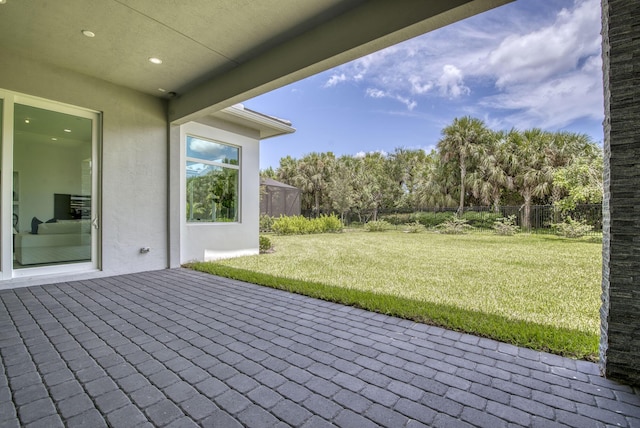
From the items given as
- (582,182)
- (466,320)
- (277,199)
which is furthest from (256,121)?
(582,182)

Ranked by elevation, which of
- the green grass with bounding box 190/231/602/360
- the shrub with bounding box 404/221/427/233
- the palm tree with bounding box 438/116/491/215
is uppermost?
the palm tree with bounding box 438/116/491/215

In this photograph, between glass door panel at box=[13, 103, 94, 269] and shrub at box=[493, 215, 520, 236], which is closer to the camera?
glass door panel at box=[13, 103, 94, 269]

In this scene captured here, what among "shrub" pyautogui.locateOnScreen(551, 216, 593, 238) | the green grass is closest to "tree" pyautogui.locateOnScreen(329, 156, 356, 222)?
the green grass

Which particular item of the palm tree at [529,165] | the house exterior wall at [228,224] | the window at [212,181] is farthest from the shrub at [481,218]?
the window at [212,181]

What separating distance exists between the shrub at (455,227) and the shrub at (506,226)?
124 centimetres

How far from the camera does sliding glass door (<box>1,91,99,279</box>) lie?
442cm

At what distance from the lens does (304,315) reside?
10.8 ft

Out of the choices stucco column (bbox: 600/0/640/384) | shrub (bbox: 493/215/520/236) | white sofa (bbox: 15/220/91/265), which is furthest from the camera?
shrub (bbox: 493/215/520/236)

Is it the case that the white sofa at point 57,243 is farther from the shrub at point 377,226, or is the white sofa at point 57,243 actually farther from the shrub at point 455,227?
the shrub at point 455,227

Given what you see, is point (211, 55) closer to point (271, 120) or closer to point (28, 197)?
point (271, 120)

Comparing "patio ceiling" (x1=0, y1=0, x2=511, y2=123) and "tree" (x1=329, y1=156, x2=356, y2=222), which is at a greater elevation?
"patio ceiling" (x1=0, y1=0, x2=511, y2=123)

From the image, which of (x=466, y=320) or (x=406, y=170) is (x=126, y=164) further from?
(x=406, y=170)

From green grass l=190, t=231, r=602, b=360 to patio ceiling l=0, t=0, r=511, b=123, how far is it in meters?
2.89

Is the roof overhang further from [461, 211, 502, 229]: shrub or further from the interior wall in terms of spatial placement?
[461, 211, 502, 229]: shrub
